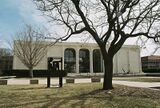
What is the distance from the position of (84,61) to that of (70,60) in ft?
12.3

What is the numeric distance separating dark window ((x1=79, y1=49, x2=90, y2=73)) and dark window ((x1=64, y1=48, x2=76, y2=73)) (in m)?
1.82

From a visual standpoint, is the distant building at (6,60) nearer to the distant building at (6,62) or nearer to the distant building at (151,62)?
the distant building at (6,62)

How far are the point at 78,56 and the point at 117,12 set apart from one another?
149ft

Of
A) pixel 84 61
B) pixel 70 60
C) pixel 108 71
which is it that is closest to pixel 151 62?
pixel 84 61

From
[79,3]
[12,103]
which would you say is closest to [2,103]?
[12,103]

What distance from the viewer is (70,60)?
6266cm

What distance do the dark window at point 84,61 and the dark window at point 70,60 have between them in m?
1.82

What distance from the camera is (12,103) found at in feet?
36.0

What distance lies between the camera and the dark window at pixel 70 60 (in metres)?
62.3

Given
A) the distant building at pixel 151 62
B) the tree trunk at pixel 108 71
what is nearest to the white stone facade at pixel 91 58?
the distant building at pixel 151 62

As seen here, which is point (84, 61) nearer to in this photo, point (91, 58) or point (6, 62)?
point (91, 58)

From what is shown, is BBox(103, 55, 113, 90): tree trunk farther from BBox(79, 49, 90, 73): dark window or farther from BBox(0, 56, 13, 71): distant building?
BBox(0, 56, 13, 71): distant building

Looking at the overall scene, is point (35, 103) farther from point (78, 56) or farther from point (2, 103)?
point (78, 56)

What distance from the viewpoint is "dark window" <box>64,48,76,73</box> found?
204ft
